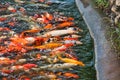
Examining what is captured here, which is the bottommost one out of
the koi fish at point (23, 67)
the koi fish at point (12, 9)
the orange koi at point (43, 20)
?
the koi fish at point (23, 67)

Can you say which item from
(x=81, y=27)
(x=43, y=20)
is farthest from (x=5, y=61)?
(x=81, y=27)

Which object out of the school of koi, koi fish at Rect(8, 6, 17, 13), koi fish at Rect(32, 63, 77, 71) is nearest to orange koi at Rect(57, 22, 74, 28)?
the school of koi

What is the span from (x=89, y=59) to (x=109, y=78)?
105 cm

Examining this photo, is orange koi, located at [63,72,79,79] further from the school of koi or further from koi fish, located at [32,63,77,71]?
koi fish, located at [32,63,77,71]

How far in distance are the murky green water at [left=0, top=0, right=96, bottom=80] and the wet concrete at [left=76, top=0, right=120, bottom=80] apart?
0.12 metres

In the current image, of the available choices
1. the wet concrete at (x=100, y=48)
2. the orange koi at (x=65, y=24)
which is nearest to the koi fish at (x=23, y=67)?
the wet concrete at (x=100, y=48)

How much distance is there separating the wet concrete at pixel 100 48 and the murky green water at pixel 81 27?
12cm

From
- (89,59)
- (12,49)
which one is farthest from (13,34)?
(89,59)

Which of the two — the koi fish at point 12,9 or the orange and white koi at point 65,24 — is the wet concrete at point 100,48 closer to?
the orange and white koi at point 65,24

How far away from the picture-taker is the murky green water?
24.1 ft

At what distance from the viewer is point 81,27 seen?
30.0 feet

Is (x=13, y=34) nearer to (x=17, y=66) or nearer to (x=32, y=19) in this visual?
Answer: (x=32, y=19)

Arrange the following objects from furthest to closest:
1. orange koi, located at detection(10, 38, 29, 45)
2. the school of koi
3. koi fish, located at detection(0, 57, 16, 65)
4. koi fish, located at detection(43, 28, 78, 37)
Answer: koi fish, located at detection(43, 28, 78, 37) < orange koi, located at detection(10, 38, 29, 45) < koi fish, located at detection(0, 57, 16, 65) < the school of koi

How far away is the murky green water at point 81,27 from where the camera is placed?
733 cm
